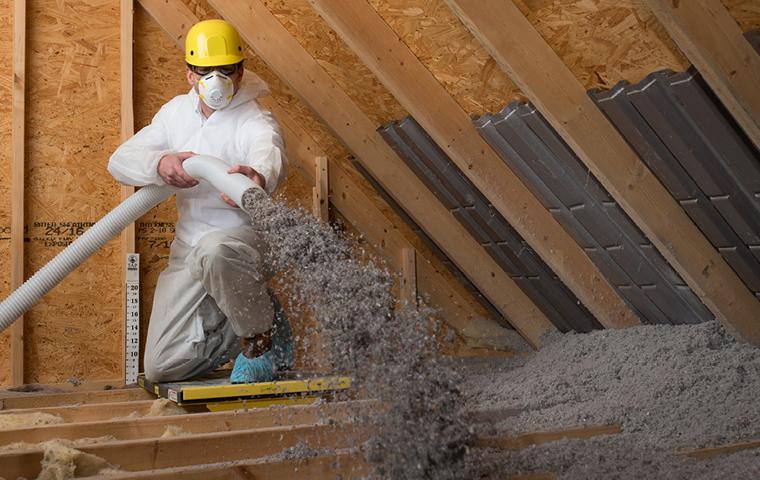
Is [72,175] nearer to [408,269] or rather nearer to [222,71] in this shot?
[222,71]

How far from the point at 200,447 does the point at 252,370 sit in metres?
0.99

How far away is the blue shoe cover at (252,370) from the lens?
11.3 ft

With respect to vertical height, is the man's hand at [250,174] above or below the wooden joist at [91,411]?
above

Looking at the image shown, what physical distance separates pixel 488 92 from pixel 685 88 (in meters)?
0.95

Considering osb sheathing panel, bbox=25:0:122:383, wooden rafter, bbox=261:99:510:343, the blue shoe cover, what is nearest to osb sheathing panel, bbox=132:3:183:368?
osb sheathing panel, bbox=25:0:122:383

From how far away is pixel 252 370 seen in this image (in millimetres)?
3469

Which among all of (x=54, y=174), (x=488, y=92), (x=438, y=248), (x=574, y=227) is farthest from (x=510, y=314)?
(x=54, y=174)

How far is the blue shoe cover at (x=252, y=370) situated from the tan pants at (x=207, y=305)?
0.10 m

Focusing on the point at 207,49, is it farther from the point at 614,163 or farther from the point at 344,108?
the point at 614,163

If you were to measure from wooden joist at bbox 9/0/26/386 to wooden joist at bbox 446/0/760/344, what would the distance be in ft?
8.29

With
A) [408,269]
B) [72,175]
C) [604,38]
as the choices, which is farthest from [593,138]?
[72,175]

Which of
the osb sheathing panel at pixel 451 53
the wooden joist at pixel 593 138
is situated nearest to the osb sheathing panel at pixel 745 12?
the wooden joist at pixel 593 138

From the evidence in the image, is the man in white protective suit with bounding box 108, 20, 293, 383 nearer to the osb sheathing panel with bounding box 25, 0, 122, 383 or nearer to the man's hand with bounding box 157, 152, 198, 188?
the man's hand with bounding box 157, 152, 198, 188

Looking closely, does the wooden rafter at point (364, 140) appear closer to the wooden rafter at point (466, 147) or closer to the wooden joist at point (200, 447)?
the wooden rafter at point (466, 147)
